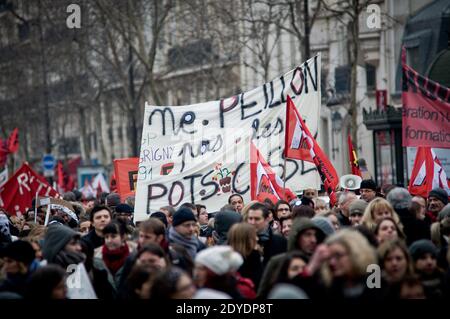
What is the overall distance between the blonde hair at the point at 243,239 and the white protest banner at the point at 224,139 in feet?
18.6

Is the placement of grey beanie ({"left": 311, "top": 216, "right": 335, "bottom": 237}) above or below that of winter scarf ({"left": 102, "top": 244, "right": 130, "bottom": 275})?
above

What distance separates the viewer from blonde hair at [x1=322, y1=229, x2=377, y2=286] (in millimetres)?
6945

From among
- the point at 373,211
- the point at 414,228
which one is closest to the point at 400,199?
the point at 414,228

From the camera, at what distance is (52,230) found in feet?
36.1

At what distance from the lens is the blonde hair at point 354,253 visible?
6.95m

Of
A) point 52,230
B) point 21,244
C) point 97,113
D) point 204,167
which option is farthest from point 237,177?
point 97,113

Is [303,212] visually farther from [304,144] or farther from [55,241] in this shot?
[304,144]

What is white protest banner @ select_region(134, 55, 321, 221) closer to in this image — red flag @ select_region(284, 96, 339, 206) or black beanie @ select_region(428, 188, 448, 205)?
red flag @ select_region(284, 96, 339, 206)

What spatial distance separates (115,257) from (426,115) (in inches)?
259

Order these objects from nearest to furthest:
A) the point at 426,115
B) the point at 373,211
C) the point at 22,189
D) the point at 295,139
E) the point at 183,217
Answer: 1. the point at 183,217
2. the point at 373,211
3. the point at 295,139
4. the point at 426,115
5. the point at 22,189

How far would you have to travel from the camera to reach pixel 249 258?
34.0ft

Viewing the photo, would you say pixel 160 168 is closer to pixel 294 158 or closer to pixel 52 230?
pixel 294 158

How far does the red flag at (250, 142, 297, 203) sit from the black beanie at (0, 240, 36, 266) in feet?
20.9

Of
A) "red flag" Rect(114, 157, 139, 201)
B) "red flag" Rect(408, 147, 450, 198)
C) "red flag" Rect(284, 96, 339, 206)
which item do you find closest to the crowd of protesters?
"red flag" Rect(284, 96, 339, 206)
